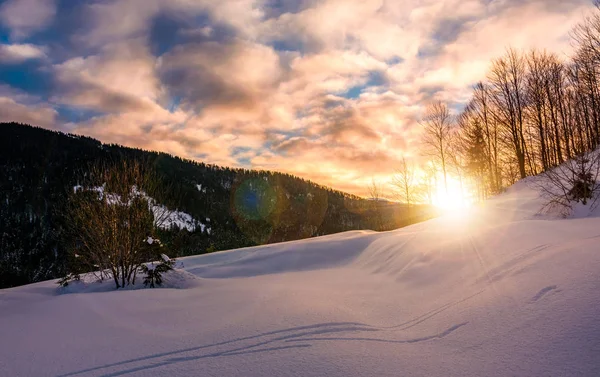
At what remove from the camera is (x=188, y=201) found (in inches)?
5128

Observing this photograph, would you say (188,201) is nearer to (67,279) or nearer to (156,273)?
(67,279)

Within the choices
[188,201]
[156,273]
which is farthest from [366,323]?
[188,201]

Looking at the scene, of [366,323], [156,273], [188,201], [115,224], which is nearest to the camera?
[366,323]

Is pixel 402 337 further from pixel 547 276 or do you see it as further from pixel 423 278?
pixel 423 278

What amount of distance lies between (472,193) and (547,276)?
1386 inches

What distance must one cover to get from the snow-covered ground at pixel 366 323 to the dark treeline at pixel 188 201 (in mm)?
70979

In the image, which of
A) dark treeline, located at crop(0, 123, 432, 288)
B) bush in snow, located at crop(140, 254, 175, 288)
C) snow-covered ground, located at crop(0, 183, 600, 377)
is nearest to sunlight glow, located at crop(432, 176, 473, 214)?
snow-covered ground, located at crop(0, 183, 600, 377)

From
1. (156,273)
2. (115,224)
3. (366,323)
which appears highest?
(115,224)

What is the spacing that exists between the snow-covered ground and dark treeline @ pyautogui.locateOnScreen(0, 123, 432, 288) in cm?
7098

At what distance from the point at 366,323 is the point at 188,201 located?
134 meters

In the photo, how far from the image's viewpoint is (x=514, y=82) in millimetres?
25656

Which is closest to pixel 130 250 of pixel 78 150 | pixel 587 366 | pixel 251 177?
pixel 587 366

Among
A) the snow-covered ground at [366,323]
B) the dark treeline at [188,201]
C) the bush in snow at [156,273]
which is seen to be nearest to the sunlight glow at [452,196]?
the snow-covered ground at [366,323]

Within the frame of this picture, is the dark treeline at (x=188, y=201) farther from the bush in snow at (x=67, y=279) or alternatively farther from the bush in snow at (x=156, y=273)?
the bush in snow at (x=156, y=273)
